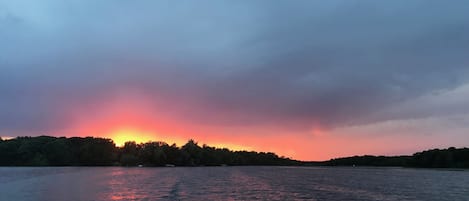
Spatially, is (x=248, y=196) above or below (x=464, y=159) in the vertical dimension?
below

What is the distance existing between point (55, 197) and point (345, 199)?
34.0 metres

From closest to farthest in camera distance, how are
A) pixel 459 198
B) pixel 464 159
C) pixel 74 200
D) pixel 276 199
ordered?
pixel 74 200 < pixel 276 199 < pixel 459 198 < pixel 464 159

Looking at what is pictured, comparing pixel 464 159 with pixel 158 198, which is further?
pixel 464 159

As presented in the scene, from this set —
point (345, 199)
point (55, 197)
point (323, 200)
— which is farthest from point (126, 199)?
point (345, 199)

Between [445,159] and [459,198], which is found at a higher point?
[445,159]

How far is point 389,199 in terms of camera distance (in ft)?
187

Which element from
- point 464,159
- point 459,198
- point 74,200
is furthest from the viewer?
point 464,159

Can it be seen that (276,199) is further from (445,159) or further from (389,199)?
(445,159)

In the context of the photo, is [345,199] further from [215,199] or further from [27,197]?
[27,197]

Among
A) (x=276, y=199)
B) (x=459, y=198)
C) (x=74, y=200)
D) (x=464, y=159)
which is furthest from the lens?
(x=464, y=159)

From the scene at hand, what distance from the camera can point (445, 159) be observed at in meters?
198

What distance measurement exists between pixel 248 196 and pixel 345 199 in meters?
11.8

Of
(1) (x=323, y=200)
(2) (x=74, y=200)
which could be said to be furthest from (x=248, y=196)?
(2) (x=74, y=200)

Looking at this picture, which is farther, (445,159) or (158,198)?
(445,159)
